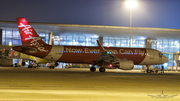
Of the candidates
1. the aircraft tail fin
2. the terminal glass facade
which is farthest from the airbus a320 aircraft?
the terminal glass facade

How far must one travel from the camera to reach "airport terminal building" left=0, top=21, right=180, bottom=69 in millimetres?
45906

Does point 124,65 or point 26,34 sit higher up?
point 26,34

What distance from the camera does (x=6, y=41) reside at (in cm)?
4984

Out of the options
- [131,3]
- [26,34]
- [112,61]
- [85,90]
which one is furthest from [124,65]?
[85,90]

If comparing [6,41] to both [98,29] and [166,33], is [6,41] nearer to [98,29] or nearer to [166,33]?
[98,29]

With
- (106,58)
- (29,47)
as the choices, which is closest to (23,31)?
(29,47)

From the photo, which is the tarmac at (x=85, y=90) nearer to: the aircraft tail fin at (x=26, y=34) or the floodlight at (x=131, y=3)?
the aircraft tail fin at (x=26, y=34)

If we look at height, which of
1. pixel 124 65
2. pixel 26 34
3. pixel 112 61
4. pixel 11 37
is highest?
pixel 11 37

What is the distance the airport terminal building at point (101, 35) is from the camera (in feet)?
151

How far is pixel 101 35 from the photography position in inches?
1967

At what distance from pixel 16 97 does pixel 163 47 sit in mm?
51563

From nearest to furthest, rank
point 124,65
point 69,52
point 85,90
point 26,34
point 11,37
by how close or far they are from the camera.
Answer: point 85,90 < point 124,65 < point 69,52 < point 26,34 < point 11,37

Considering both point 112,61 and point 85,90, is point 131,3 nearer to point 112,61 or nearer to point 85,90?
point 112,61

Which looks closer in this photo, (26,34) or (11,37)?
(26,34)
